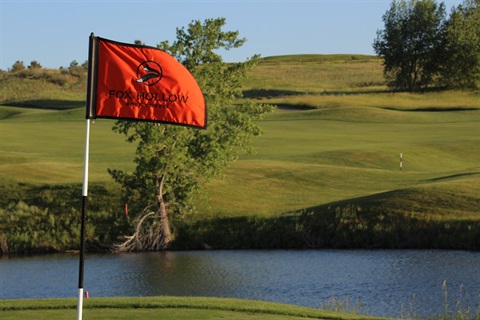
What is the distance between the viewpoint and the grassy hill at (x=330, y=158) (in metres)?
37.8

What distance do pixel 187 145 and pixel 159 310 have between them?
20.4 metres

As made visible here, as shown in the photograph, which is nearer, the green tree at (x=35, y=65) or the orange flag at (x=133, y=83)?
the orange flag at (x=133, y=83)

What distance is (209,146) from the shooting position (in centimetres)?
3762

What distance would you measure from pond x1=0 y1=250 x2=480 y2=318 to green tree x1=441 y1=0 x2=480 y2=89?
244 ft

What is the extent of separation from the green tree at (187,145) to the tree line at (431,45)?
2807 inches

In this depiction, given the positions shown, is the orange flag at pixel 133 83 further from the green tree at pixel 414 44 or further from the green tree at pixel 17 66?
the green tree at pixel 17 66

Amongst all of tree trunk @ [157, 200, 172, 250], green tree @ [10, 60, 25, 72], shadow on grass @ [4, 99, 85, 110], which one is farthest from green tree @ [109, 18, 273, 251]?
green tree @ [10, 60, 25, 72]

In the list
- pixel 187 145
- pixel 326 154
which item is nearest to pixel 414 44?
pixel 326 154

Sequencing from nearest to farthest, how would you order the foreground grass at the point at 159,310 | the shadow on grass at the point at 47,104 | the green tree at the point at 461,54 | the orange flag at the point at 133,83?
1. the orange flag at the point at 133,83
2. the foreground grass at the point at 159,310
3. the shadow on grass at the point at 47,104
4. the green tree at the point at 461,54

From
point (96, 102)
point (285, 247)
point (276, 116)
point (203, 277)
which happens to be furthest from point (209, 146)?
point (276, 116)

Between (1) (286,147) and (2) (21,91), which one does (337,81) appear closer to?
(2) (21,91)

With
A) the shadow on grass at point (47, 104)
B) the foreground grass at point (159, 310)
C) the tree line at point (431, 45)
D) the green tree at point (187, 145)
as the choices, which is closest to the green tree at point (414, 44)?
the tree line at point (431, 45)

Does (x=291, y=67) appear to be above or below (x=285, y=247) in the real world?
above

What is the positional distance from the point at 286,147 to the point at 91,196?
23.0 metres
